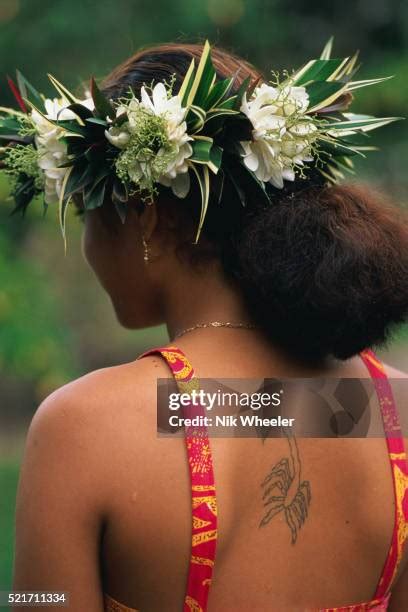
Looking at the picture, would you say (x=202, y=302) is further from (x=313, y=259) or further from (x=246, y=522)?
(x=246, y=522)

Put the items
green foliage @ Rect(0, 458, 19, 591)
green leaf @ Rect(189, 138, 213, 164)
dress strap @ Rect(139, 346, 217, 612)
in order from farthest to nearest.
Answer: green foliage @ Rect(0, 458, 19, 591) → green leaf @ Rect(189, 138, 213, 164) → dress strap @ Rect(139, 346, 217, 612)

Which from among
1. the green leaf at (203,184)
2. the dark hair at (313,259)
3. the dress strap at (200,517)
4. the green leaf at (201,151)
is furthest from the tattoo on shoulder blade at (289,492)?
the green leaf at (201,151)

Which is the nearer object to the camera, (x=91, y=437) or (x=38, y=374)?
(x=91, y=437)

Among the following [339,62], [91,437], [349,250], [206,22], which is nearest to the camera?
[91,437]

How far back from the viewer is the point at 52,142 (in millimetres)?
1889

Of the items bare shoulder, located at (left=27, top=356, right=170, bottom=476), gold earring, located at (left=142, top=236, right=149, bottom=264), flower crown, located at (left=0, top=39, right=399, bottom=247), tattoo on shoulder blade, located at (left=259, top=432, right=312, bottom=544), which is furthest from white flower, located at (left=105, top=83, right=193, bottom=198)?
tattoo on shoulder blade, located at (left=259, top=432, right=312, bottom=544)

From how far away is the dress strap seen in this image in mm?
1492

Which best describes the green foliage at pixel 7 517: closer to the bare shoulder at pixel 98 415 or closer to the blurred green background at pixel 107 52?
the blurred green background at pixel 107 52

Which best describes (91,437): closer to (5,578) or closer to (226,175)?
(226,175)

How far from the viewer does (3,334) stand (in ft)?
14.9

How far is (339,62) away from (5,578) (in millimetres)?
3115

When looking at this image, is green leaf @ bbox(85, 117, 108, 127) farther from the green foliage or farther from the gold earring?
the green foliage

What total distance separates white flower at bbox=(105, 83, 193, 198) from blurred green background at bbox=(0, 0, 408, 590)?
8.99ft

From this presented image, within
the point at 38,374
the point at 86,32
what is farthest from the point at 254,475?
the point at 86,32
